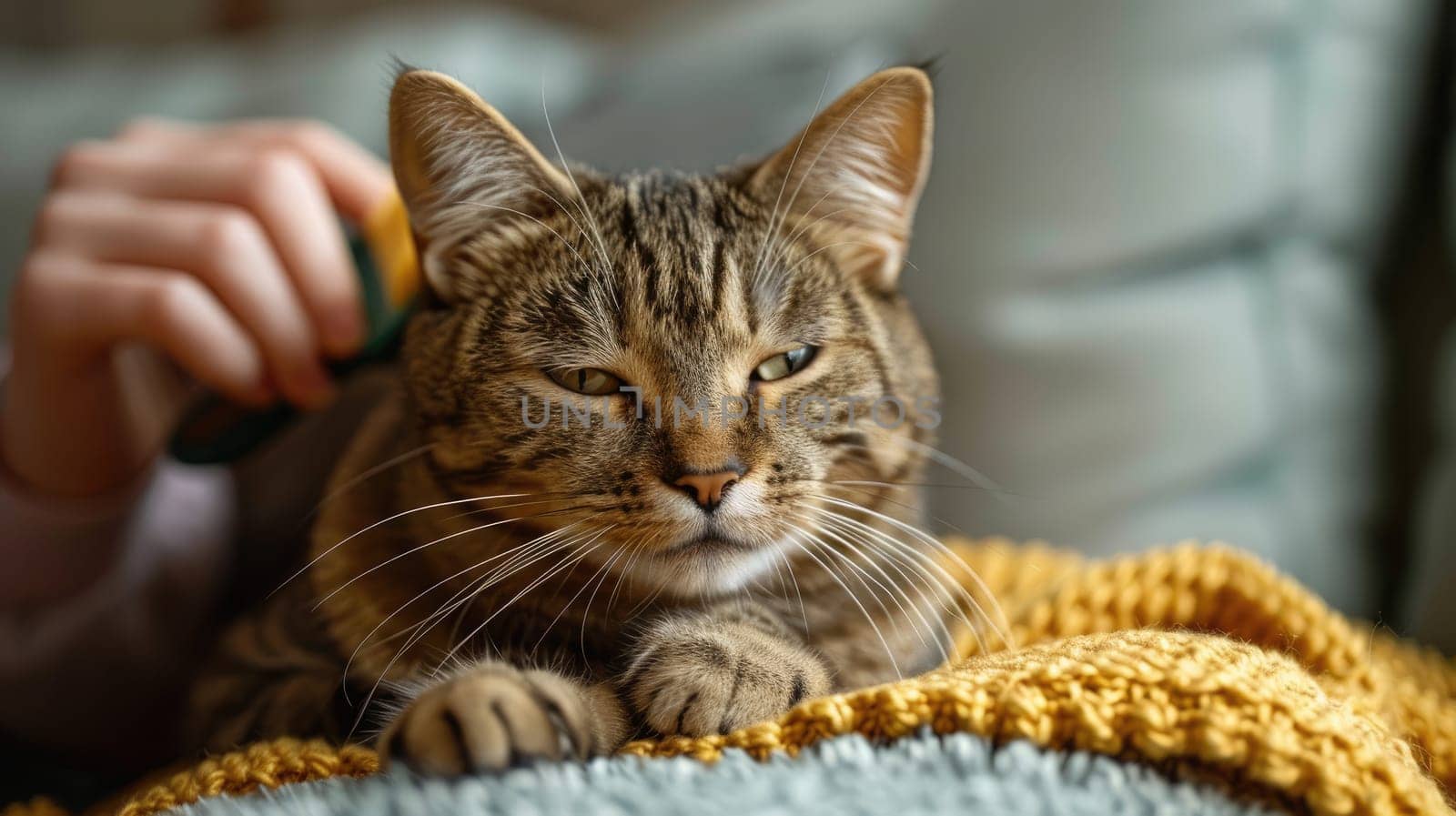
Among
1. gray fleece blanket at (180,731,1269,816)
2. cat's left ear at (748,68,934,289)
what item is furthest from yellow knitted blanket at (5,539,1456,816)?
cat's left ear at (748,68,934,289)

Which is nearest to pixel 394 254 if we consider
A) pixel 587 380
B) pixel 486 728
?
pixel 587 380

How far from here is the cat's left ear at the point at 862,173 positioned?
0.69 meters

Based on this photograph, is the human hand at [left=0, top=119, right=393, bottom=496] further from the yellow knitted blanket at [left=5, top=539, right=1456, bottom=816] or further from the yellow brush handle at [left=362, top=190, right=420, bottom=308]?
the yellow knitted blanket at [left=5, top=539, right=1456, bottom=816]

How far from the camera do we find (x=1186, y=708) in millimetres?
477

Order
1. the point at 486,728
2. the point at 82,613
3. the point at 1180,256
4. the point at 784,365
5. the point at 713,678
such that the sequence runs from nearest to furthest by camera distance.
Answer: the point at 486,728, the point at 713,678, the point at 784,365, the point at 82,613, the point at 1180,256

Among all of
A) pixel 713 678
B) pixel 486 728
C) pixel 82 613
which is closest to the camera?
pixel 486 728

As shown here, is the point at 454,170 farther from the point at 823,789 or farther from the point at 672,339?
the point at 823,789

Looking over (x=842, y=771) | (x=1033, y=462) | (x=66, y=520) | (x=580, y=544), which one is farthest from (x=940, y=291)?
(x=66, y=520)

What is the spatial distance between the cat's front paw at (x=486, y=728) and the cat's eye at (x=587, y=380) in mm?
213

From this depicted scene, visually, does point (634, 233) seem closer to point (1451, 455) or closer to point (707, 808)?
point (707, 808)

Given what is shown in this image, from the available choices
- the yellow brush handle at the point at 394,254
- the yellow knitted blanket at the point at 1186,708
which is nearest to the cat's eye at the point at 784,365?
the yellow knitted blanket at the point at 1186,708

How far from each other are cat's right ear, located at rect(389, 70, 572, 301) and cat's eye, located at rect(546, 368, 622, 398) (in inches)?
4.6

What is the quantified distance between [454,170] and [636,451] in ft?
0.84

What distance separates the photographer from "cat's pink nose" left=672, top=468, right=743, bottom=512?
59 cm
